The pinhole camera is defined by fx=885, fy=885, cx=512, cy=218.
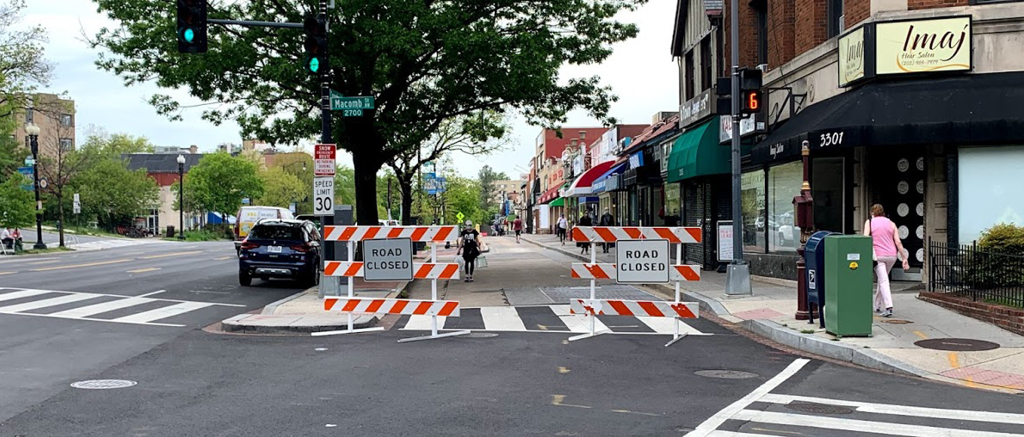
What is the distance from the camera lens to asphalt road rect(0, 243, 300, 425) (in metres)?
9.22

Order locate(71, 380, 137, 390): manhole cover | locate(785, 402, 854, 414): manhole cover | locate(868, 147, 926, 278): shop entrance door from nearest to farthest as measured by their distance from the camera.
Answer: locate(785, 402, 854, 414): manhole cover → locate(71, 380, 137, 390): manhole cover → locate(868, 147, 926, 278): shop entrance door

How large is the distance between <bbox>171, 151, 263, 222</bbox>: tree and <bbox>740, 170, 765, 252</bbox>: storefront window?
66.0 meters

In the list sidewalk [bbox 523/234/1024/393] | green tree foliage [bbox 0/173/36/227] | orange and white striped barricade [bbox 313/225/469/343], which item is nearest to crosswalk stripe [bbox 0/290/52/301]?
orange and white striped barricade [bbox 313/225/469/343]

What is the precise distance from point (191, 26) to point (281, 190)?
82325mm

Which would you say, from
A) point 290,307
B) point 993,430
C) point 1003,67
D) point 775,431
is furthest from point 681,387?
point 1003,67

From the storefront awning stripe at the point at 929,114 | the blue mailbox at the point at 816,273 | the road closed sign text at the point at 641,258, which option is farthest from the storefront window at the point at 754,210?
the road closed sign text at the point at 641,258

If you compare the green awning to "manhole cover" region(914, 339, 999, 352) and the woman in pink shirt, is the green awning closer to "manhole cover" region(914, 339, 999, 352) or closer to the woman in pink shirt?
the woman in pink shirt

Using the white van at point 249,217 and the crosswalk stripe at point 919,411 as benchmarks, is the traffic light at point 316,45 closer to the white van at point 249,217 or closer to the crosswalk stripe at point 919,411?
the crosswalk stripe at point 919,411

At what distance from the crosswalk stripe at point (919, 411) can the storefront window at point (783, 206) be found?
11.8 meters

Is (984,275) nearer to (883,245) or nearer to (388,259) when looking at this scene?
(883,245)

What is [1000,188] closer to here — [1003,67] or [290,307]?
[1003,67]

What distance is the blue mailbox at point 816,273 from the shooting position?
1174 centimetres

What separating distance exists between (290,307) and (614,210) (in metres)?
33.3

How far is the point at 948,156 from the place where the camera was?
15.0 m
